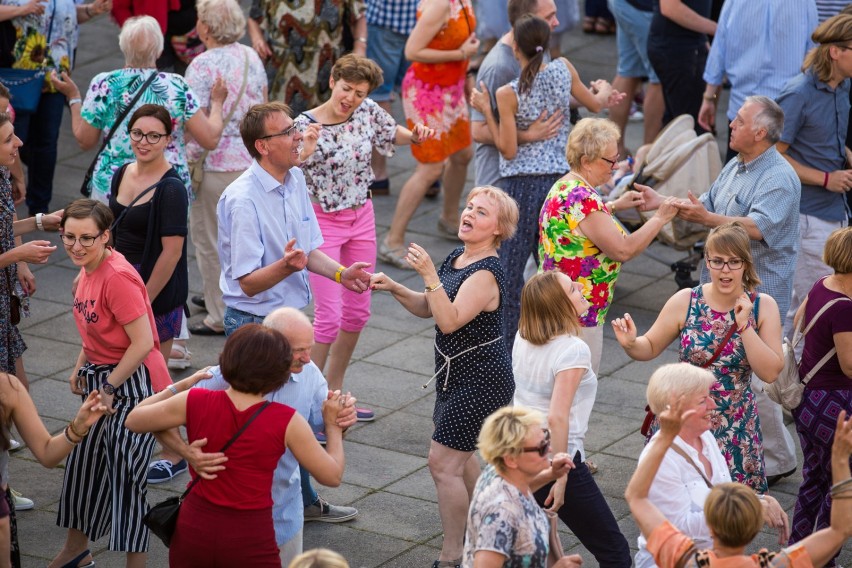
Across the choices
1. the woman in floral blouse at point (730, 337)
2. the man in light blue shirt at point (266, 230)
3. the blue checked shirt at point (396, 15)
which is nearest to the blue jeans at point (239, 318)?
the man in light blue shirt at point (266, 230)

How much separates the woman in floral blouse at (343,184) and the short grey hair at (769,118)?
179cm

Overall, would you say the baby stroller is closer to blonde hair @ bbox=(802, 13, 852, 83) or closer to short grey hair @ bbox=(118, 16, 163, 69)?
blonde hair @ bbox=(802, 13, 852, 83)

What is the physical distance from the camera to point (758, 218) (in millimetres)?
6523

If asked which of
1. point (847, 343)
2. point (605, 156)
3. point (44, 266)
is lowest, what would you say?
point (44, 266)

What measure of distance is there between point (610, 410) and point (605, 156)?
1780 millimetres

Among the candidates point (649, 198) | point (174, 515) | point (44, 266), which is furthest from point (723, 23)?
point (174, 515)

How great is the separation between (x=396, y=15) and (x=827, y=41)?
417cm

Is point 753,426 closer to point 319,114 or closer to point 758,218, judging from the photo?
point 758,218

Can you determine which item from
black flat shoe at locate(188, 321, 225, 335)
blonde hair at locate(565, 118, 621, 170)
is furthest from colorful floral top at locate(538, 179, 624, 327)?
black flat shoe at locate(188, 321, 225, 335)

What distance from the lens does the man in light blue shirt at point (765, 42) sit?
8.62m

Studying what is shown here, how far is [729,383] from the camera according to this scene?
5.63 m

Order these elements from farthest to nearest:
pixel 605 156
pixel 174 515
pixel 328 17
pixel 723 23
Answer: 1. pixel 328 17
2. pixel 723 23
3. pixel 605 156
4. pixel 174 515

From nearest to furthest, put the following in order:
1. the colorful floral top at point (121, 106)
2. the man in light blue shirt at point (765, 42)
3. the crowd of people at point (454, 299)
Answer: the crowd of people at point (454, 299) → the colorful floral top at point (121, 106) → the man in light blue shirt at point (765, 42)

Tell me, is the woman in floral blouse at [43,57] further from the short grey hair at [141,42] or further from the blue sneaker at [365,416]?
the blue sneaker at [365,416]
